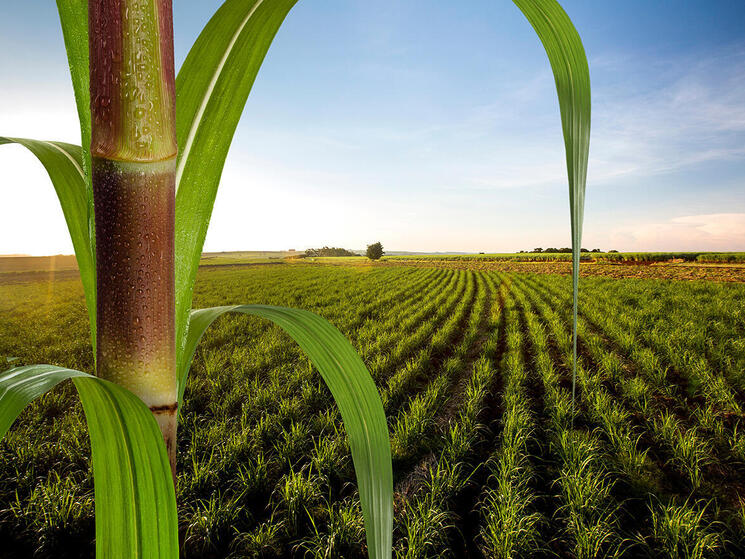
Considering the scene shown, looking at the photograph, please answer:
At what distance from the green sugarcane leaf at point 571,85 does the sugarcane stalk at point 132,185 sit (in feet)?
0.82

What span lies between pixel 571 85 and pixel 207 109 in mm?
289

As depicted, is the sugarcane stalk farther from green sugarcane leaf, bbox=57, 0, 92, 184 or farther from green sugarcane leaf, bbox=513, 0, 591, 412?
green sugarcane leaf, bbox=513, 0, 591, 412

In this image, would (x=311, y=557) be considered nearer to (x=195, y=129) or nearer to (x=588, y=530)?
(x=588, y=530)

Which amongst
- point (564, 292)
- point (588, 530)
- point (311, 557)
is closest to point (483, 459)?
point (588, 530)

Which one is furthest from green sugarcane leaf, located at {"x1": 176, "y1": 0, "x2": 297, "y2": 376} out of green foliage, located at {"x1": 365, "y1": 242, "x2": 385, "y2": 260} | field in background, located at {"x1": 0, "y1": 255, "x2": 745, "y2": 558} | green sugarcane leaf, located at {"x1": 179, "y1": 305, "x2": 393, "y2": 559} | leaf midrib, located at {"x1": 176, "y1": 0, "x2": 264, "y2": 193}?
green foliage, located at {"x1": 365, "y1": 242, "x2": 385, "y2": 260}

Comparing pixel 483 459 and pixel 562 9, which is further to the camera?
pixel 483 459

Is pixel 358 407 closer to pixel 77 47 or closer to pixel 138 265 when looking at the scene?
pixel 138 265

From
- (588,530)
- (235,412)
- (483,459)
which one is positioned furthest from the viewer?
(235,412)

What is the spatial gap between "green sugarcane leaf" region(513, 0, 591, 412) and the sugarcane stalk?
0.82 ft

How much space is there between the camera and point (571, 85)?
0.24 metres

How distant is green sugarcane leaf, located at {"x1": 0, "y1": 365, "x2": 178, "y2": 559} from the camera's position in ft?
0.66

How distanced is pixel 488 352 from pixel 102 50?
21.9 ft

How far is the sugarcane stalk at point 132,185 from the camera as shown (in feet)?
0.70

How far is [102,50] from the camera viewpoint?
0.22m
